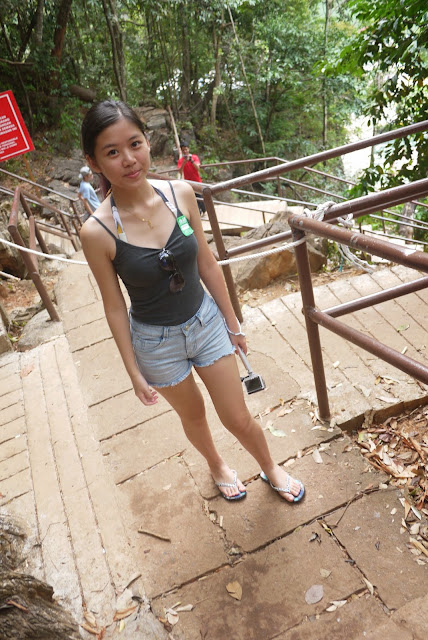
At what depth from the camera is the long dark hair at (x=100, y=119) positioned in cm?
135

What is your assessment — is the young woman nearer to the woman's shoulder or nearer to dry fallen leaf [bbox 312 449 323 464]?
the woman's shoulder

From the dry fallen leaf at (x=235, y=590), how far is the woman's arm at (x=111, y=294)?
0.83 meters

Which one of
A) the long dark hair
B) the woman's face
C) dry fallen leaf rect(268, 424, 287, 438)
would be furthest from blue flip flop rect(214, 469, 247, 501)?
the long dark hair

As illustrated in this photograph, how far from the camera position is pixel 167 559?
6.25ft

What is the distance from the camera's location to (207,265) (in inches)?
67.7

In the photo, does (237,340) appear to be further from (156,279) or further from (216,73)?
(216,73)

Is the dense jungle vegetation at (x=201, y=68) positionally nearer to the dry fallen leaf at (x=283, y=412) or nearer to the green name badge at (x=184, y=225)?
the dry fallen leaf at (x=283, y=412)

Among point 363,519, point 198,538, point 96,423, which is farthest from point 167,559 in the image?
point 96,423

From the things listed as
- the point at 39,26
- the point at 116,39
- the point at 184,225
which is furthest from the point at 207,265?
the point at 39,26

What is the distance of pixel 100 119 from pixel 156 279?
1.73 feet

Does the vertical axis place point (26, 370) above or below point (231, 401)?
below

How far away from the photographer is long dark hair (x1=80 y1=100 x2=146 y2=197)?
1.35 metres

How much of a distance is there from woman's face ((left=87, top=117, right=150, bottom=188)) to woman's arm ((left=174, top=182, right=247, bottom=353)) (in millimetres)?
195

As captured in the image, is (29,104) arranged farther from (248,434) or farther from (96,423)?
(248,434)
